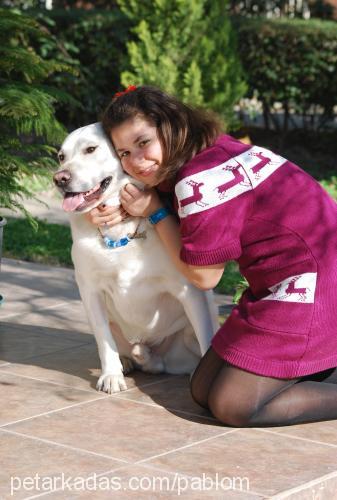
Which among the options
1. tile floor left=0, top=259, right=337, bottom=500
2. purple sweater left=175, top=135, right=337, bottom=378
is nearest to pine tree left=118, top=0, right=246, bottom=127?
tile floor left=0, top=259, right=337, bottom=500

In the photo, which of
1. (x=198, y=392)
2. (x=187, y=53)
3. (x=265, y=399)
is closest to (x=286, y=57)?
(x=187, y=53)

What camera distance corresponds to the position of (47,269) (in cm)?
729

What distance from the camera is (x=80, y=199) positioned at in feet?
13.5

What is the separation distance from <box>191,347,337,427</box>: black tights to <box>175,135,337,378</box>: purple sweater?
6 centimetres

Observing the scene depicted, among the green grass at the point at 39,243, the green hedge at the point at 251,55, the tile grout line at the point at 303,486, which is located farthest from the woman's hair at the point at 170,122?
the green hedge at the point at 251,55

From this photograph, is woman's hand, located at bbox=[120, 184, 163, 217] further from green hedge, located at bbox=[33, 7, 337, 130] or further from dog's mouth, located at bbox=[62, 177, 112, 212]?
green hedge, located at bbox=[33, 7, 337, 130]

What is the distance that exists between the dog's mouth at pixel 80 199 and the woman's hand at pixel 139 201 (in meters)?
0.13

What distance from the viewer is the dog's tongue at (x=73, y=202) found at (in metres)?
4.10

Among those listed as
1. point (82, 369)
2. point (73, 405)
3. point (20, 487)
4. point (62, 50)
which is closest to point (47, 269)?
point (82, 369)

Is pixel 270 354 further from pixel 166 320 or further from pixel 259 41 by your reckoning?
pixel 259 41

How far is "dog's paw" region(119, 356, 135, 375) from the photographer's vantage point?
4.73 m

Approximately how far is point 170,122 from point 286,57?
862cm

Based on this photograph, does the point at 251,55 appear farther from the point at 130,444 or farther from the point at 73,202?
the point at 130,444

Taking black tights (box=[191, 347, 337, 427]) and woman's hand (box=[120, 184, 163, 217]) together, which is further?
woman's hand (box=[120, 184, 163, 217])
